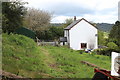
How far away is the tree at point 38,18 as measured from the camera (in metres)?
40.7

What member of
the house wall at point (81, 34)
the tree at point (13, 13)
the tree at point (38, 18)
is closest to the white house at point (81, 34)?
the house wall at point (81, 34)

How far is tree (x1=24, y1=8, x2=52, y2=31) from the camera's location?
4066 cm

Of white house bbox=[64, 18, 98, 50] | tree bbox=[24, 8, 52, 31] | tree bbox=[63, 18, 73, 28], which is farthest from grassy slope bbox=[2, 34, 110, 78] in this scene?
tree bbox=[63, 18, 73, 28]

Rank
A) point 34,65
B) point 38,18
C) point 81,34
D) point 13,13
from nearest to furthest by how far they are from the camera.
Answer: point 34,65 → point 13,13 → point 81,34 → point 38,18

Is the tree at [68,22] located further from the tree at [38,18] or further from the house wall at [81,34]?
the house wall at [81,34]

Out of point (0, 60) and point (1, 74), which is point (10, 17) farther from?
point (1, 74)

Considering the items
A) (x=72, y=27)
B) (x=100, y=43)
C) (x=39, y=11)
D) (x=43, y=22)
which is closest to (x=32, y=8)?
(x=39, y=11)

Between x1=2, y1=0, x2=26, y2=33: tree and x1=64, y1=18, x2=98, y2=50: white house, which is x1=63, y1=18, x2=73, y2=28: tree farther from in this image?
x1=2, y1=0, x2=26, y2=33: tree

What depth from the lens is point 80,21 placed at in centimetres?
3456

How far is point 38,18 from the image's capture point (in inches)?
1695

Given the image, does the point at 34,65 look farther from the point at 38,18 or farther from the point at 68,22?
the point at 68,22

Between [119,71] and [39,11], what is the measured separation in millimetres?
42842

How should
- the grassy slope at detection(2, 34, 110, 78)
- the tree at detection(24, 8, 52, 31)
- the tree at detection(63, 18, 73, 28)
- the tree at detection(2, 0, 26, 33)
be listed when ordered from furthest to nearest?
the tree at detection(63, 18, 73, 28) < the tree at detection(24, 8, 52, 31) < the tree at detection(2, 0, 26, 33) < the grassy slope at detection(2, 34, 110, 78)

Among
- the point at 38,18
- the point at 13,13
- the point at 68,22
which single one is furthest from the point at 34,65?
the point at 68,22
